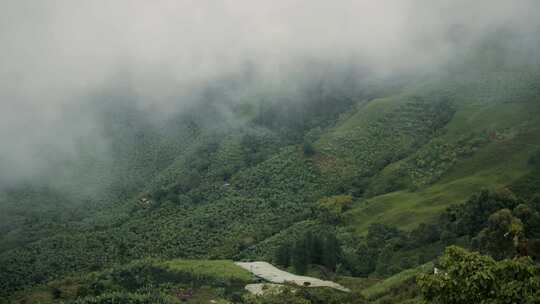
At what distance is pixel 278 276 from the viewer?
2894 inches

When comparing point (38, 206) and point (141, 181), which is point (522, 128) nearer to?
point (141, 181)

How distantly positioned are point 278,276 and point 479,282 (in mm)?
45950

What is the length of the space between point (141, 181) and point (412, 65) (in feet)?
262

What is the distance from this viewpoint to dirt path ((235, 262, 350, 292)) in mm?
68125

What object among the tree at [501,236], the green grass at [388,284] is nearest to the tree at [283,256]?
the green grass at [388,284]

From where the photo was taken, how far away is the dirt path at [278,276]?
6812cm

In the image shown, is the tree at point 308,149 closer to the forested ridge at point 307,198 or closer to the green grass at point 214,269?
the forested ridge at point 307,198

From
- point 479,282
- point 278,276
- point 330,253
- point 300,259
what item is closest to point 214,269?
point 278,276

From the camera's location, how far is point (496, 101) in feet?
406

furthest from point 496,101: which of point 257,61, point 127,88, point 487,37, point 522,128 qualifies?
point 127,88

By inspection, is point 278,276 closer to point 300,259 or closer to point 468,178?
point 300,259

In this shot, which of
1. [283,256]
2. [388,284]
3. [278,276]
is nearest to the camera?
[388,284]

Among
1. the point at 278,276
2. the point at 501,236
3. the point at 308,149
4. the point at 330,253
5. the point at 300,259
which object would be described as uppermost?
the point at 308,149

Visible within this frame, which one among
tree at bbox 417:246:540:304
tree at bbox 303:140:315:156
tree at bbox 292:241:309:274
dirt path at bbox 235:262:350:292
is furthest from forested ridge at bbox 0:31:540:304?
dirt path at bbox 235:262:350:292
